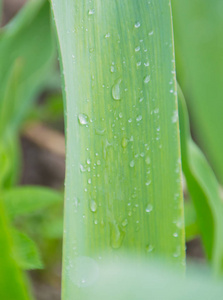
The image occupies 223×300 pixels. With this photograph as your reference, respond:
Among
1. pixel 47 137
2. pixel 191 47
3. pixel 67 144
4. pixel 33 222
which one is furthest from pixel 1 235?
pixel 47 137

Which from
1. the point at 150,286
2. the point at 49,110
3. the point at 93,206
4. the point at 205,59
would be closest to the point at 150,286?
the point at 150,286

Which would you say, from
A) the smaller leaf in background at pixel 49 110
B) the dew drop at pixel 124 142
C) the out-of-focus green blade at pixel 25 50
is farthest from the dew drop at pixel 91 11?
the smaller leaf in background at pixel 49 110

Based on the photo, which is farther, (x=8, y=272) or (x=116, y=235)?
(x=8, y=272)

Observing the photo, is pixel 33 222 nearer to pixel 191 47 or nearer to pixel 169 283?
pixel 191 47

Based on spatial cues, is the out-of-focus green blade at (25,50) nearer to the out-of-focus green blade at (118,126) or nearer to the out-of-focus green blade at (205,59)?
the out-of-focus green blade at (205,59)

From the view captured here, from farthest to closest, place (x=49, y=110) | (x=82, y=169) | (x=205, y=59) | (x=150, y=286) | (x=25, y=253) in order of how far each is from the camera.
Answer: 1. (x=49, y=110)
2. (x=205, y=59)
3. (x=25, y=253)
4. (x=82, y=169)
5. (x=150, y=286)

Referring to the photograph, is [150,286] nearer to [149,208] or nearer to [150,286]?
[150,286]
